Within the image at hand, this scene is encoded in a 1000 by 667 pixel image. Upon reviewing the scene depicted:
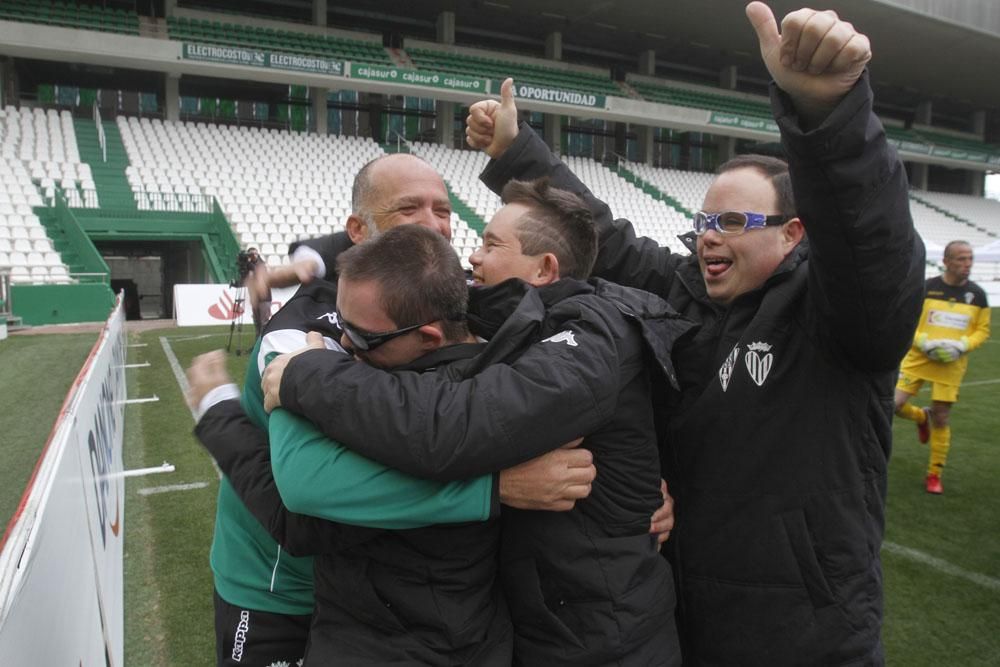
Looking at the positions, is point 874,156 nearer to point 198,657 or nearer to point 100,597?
point 100,597

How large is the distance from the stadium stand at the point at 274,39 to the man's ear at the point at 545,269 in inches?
943

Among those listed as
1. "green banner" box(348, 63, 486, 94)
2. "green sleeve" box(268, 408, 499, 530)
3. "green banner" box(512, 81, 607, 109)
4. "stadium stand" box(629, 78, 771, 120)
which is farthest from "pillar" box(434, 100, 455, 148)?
"green sleeve" box(268, 408, 499, 530)

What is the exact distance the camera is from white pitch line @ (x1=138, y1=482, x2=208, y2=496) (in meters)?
4.89

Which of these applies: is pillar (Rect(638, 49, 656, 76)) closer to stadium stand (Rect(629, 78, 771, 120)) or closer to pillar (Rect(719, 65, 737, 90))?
stadium stand (Rect(629, 78, 771, 120))

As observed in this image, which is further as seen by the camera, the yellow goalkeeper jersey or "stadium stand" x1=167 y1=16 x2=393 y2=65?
"stadium stand" x1=167 y1=16 x2=393 y2=65

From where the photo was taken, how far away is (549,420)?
45.4 inches

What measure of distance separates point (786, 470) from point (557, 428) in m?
0.63

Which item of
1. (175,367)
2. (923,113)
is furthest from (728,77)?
(175,367)

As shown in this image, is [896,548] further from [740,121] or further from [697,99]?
[697,99]

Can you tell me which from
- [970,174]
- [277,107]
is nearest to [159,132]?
[277,107]

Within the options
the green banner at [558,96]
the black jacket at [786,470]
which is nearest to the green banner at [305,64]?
the green banner at [558,96]

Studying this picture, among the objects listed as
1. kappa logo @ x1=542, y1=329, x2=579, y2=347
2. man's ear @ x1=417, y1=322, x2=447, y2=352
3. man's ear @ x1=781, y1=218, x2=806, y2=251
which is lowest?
man's ear @ x1=417, y1=322, x2=447, y2=352

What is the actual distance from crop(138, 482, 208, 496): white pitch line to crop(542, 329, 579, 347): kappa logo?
176 inches

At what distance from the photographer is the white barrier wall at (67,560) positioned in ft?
4.26
